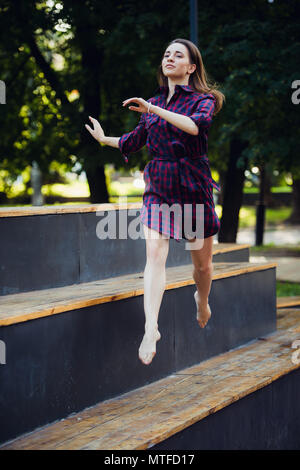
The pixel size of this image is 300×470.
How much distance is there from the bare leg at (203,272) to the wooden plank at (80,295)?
0.72 feet

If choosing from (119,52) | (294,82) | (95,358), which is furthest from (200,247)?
(119,52)

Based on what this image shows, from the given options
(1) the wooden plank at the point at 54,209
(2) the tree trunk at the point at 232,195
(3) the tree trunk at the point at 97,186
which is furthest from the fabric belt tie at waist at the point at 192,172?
(2) the tree trunk at the point at 232,195

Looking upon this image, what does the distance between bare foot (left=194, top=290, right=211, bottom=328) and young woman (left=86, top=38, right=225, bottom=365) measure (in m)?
0.48

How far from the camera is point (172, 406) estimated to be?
3.68 meters

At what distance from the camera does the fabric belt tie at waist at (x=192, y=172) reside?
3805mm

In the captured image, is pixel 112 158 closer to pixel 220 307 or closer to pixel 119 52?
pixel 119 52

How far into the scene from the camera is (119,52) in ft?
38.6

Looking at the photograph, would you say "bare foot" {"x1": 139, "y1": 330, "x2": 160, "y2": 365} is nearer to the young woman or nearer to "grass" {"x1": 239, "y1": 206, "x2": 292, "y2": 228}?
the young woman

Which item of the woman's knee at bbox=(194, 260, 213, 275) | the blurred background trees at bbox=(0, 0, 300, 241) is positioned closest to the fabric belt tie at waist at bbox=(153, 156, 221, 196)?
the woman's knee at bbox=(194, 260, 213, 275)

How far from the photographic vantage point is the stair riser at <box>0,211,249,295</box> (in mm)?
4105

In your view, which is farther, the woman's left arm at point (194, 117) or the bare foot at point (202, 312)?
the bare foot at point (202, 312)

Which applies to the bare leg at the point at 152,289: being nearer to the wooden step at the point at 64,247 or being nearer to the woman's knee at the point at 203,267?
the woman's knee at the point at 203,267

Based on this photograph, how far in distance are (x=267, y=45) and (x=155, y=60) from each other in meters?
2.58

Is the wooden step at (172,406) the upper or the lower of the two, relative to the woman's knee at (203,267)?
lower
